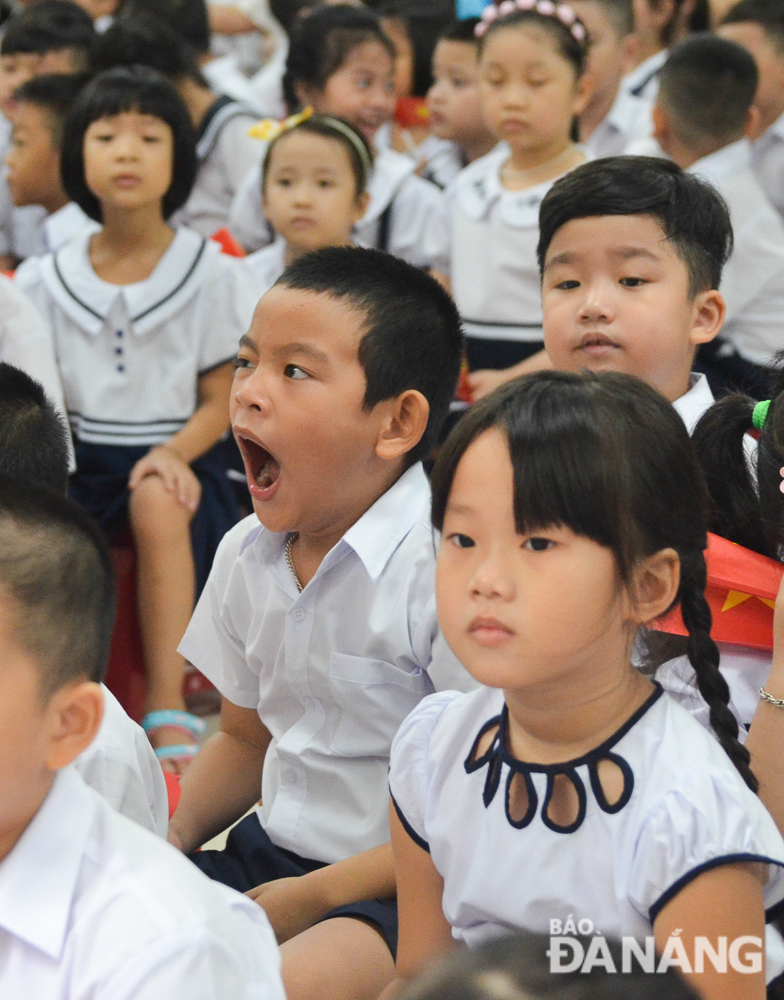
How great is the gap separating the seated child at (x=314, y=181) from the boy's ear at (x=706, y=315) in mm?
A: 1185

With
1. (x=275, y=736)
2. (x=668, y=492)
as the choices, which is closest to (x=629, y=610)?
(x=668, y=492)

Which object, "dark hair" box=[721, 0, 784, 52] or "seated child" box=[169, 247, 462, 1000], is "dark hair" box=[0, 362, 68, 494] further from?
"dark hair" box=[721, 0, 784, 52]

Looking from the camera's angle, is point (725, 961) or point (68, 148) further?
point (68, 148)

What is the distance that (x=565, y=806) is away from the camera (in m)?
0.94

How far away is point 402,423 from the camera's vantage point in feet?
4.47

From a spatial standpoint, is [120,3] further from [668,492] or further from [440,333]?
[668,492]

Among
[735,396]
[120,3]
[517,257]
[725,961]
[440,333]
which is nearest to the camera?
[725,961]

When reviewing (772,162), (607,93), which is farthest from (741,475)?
(607,93)

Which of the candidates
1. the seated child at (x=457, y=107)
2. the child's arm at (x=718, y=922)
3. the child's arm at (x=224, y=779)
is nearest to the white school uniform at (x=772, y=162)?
the seated child at (x=457, y=107)

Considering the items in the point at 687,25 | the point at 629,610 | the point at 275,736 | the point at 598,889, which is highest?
the point at 687,25

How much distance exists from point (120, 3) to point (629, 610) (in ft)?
14.6

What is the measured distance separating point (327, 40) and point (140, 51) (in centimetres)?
49

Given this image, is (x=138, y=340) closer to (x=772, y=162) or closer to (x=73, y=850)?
(x=73, y=850)

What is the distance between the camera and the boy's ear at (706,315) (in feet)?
5.08
